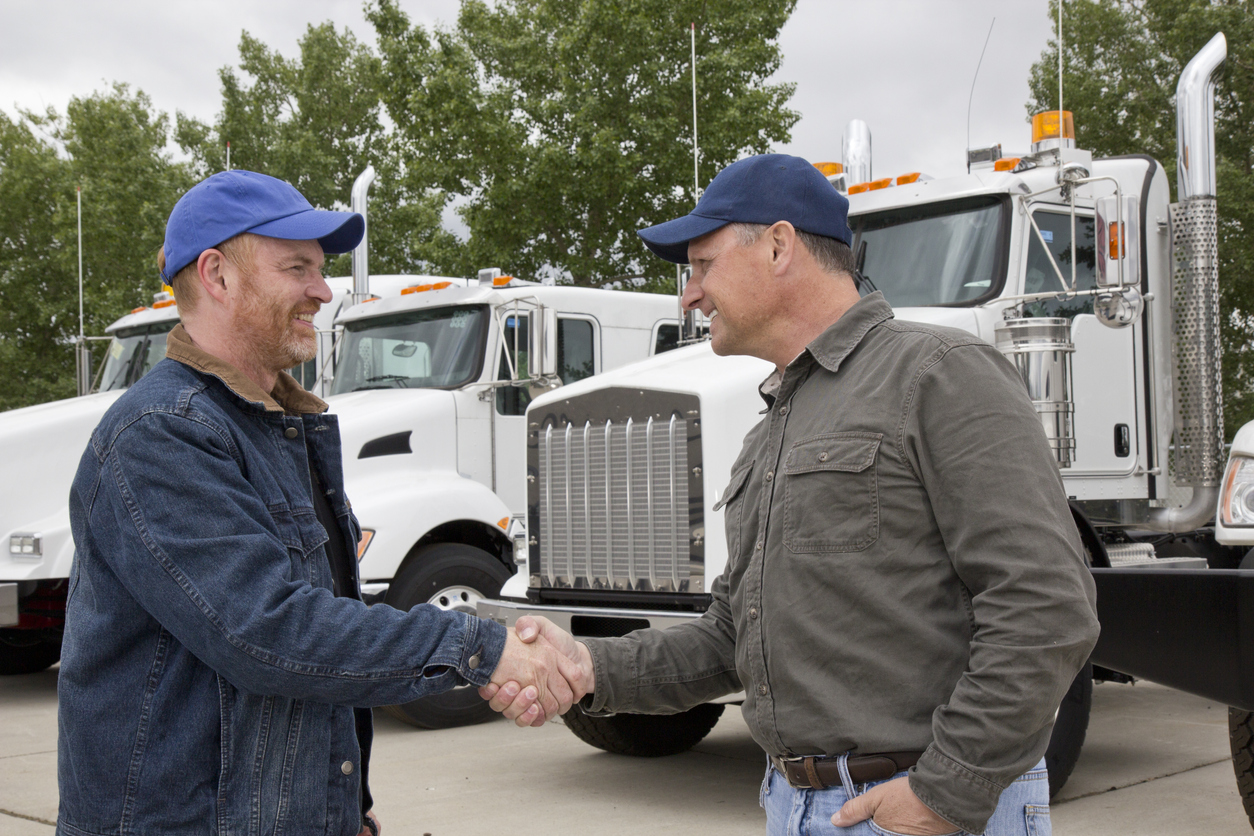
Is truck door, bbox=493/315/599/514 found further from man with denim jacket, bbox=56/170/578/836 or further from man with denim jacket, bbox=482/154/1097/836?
man with denim jacket, bbox=56/170/578/836

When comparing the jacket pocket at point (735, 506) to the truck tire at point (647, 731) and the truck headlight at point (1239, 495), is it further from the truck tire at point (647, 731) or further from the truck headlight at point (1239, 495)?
the truck tire at point (647, 731)

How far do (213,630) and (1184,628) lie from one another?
8.64 feet

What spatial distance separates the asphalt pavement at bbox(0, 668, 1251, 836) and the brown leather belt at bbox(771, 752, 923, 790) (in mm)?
3227

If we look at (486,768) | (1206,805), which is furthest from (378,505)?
(1206,805)

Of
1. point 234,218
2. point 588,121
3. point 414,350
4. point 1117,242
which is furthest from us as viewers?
point 588,121

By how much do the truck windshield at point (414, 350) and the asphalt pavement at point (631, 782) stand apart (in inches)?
92.6

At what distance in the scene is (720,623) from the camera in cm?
269

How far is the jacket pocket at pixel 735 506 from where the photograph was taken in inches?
95.5

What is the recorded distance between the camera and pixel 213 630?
194 centimetres

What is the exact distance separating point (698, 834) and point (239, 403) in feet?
11.8

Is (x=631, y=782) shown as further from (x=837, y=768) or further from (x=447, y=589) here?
(x=837, y=768)

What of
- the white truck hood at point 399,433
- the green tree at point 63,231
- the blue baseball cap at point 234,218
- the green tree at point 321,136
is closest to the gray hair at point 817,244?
the blue baseball cap at point 234,218

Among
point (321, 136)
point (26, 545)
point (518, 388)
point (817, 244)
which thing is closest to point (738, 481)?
point (817, 244)

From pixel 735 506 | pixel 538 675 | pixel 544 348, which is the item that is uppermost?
pixel 544 348
